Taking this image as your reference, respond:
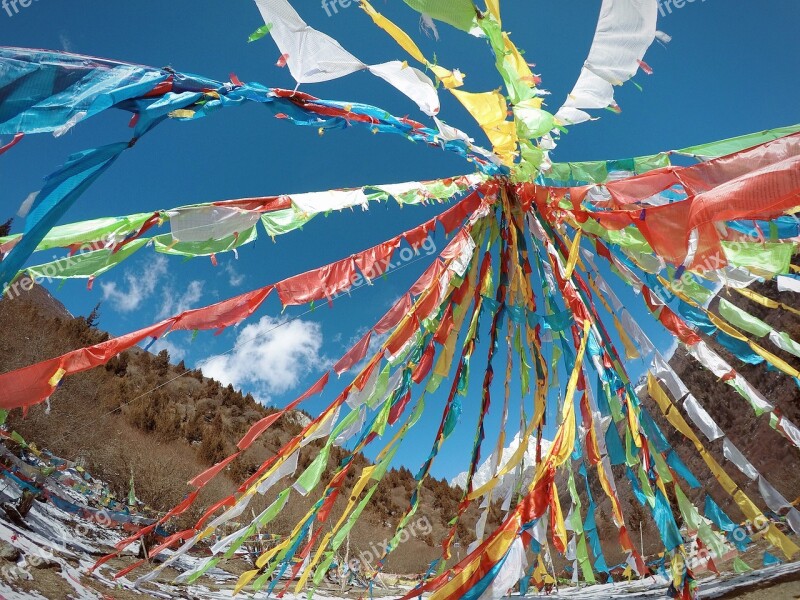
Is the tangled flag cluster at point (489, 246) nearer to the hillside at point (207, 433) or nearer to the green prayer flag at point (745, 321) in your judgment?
the green prayer flag at point (745, 321)

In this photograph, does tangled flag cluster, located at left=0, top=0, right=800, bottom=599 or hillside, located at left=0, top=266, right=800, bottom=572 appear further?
hillside, located at left=0, top=266, right=800, bottom=572

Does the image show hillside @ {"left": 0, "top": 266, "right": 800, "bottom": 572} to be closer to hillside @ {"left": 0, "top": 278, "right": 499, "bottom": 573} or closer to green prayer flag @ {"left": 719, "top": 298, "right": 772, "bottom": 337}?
hillside @ {"left": 0, "top": 278, "right": 499, "bottom": 573}

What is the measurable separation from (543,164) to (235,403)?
53.8 ft

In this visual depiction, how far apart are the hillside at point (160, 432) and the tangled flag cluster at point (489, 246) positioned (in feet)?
6.71

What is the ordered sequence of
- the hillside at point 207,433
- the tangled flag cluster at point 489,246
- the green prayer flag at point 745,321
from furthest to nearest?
the hillside at point 207,433 → the green prayer flag at point 745,321 → the tangled flag cluster at point 489,246

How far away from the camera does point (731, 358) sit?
10.9 metres

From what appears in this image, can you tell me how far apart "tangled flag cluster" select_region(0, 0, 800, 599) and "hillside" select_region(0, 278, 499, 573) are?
2045mm

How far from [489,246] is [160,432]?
10713 mm

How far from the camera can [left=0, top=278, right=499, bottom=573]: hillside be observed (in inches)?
307

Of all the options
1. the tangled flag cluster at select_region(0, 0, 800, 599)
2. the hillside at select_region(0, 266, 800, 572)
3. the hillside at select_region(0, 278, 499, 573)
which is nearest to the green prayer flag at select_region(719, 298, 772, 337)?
the tangled flag cluster at select_region(0, 0, 800, 599)

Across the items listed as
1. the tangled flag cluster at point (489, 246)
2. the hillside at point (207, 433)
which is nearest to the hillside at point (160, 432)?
the hillside at point (207, 433)

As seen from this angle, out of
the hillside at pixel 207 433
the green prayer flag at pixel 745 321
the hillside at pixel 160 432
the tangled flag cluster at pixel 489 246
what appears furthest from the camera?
the hillside at pixel 207 433

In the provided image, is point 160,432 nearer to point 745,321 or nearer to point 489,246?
point 489,246

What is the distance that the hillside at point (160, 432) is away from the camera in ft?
25.6
